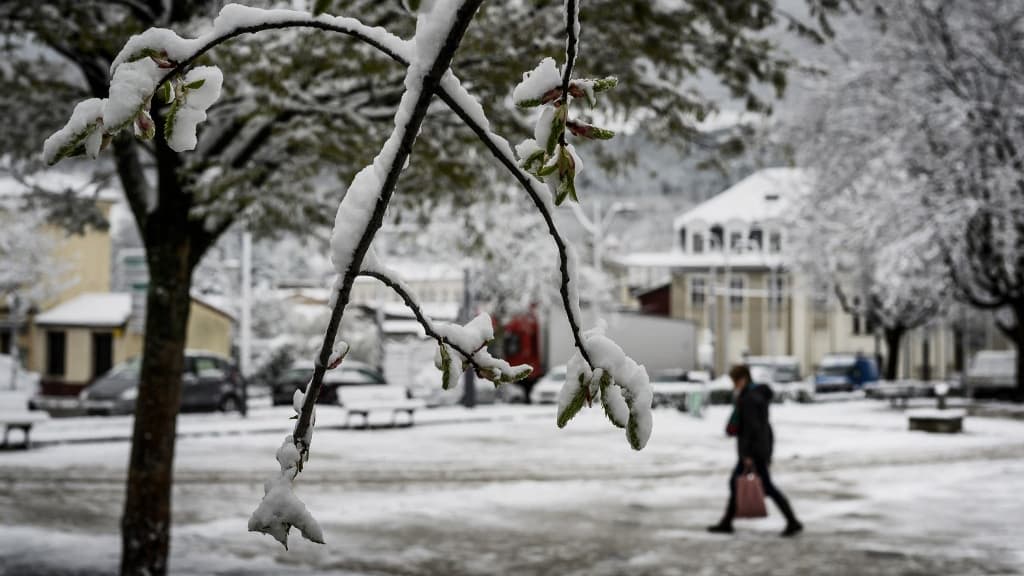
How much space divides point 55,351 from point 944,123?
33436 mm

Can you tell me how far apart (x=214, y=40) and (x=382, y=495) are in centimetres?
1339

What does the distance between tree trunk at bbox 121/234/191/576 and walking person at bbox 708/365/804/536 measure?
18.1 ft

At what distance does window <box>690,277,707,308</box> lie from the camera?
213 feet

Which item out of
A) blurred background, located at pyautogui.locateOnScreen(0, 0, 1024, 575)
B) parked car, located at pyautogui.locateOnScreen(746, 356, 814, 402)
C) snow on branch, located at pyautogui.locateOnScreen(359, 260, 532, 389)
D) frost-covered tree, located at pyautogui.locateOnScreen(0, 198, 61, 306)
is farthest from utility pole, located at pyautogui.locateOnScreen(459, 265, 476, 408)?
snow on branch, located at pyautogui.locateOnScreen(359, 260, 532, 389)

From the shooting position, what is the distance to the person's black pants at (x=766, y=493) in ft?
36.3

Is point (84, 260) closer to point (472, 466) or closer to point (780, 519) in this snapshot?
point (472, 466)

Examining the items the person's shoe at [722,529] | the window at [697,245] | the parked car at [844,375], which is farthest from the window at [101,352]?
the person's shoe at [722,529]

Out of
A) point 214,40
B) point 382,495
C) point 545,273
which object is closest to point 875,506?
point 382,495

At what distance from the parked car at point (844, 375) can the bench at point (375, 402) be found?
2410 centimetres

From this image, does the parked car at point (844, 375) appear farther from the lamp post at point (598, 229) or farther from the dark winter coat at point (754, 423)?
the dark winter coat at point (754, 423)

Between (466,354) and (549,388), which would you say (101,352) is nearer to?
(549,388)

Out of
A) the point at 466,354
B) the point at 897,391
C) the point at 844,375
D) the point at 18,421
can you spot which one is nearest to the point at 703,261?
the point at 844,375

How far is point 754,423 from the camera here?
11.3 meters

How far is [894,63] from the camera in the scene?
86.9 feet
